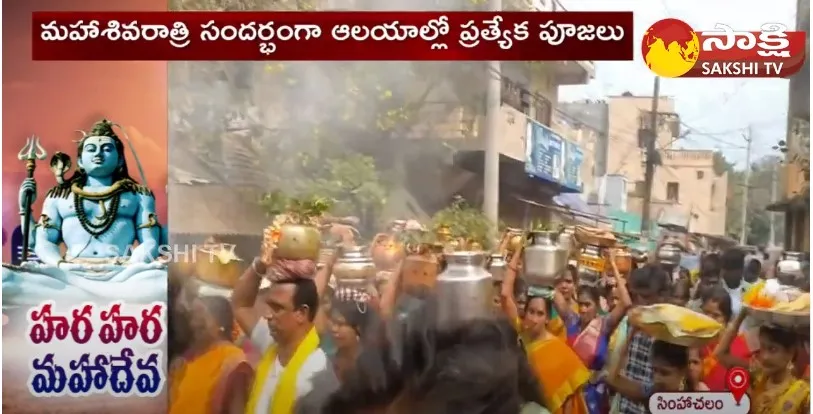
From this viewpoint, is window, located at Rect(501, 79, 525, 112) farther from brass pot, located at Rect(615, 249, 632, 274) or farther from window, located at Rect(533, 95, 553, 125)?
brass pot, located at Rect(615, 249, 632, 274)

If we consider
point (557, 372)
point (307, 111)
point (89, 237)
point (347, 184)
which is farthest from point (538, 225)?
point (89, 237)

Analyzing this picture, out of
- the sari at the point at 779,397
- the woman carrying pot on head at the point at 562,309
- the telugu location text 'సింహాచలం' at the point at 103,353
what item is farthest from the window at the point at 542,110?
the telugu location text 'సింహాచలం' at the point at 103,353

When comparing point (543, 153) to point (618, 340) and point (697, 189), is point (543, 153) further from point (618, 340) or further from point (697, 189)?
point (618, 340)

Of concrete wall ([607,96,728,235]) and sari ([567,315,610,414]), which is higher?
concrete wall ([607,96,728,235])

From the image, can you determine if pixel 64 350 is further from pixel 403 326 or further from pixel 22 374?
pixel 403 326

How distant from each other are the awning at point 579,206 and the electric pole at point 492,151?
0.17m

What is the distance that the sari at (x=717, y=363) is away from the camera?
224 centimetres

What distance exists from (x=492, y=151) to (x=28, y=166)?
1.22m

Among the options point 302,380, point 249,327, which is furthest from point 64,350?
point 302,380

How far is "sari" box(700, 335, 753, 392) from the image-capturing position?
2.24 meters

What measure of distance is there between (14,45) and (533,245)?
1462 millimetres

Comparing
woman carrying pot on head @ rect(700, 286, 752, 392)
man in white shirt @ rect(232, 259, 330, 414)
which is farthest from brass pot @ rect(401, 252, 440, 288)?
woman carrying pot on head @ rect(700, 286, 752, 392)

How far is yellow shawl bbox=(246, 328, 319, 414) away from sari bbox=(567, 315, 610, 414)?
684mm

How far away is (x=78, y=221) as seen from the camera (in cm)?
219
